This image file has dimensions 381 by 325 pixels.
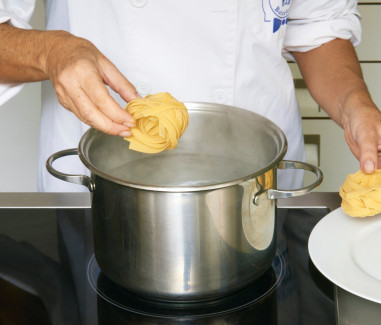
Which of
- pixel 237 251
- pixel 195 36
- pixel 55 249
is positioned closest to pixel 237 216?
pixel 237 251

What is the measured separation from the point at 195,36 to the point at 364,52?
3.74ft

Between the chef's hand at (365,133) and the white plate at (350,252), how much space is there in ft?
0.28

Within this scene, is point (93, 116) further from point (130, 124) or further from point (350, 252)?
point (350, 252)

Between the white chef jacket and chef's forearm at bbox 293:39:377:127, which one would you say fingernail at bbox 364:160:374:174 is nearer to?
chef's forearm at bbox 293:39:377:127

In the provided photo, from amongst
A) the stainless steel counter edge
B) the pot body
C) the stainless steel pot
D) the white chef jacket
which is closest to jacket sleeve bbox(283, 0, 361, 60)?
the white chef jacket

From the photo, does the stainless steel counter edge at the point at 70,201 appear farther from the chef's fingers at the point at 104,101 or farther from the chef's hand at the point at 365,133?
the chef's fingers at the point at 104,101

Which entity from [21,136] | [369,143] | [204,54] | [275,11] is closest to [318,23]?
[275,11]

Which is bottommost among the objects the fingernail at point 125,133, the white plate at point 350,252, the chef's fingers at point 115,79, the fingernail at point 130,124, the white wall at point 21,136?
the white wall at point 21,136

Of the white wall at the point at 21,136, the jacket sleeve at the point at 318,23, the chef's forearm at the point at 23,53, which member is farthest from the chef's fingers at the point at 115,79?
the white wall at the point at 21,136

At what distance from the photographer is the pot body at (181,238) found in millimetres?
712

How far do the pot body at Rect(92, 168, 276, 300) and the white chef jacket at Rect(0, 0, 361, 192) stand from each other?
0.44 m

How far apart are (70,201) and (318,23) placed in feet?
2.03

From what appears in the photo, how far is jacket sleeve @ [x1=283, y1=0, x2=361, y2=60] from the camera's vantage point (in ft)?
4.21

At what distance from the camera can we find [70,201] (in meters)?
1.05
